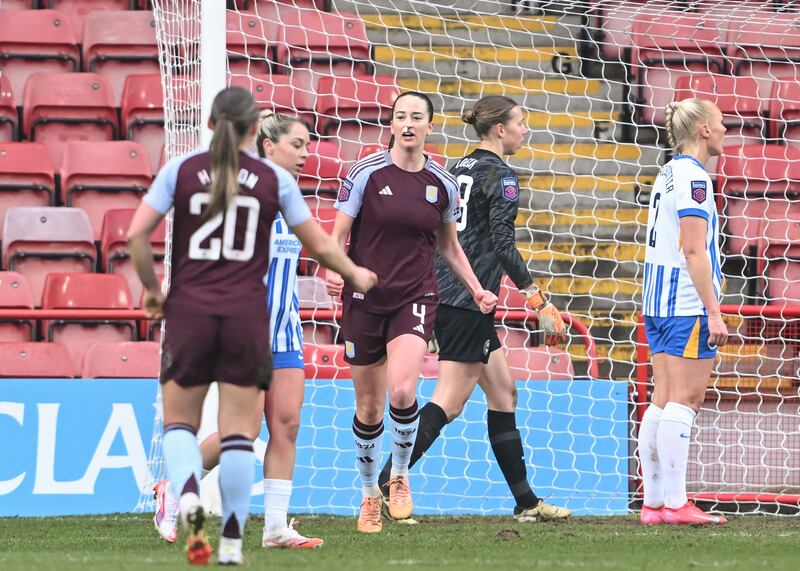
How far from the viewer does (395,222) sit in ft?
21.1

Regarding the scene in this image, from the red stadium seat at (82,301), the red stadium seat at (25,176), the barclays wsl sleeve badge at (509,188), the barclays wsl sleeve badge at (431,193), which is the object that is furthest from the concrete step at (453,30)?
the barclays wsl sleeve badge at (431,193)

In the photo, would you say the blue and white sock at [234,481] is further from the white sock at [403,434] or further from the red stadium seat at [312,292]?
the red stadium seat at [312,292]

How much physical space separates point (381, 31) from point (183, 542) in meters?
6.85

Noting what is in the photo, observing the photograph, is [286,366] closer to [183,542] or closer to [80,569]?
[183,542]

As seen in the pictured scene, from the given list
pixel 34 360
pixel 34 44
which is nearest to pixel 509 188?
pixel 34 360

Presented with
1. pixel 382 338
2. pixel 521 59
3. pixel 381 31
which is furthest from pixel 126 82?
pixel 382 338

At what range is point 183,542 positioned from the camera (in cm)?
613

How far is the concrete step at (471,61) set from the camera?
11594 millimetres

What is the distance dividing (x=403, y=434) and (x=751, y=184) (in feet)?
15.7

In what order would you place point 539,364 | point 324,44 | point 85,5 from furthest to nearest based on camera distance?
1. point 85,5
2. point 324,44
3. point 539,364

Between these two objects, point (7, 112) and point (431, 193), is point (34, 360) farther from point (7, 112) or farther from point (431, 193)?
point (431, 193)

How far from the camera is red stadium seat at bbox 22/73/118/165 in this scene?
10758 mm

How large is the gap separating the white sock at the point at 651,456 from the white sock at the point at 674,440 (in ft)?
0.30

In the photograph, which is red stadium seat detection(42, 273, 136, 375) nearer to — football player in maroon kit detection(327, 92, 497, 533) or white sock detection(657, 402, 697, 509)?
football player in maroon kit detection(327, 92, 497, 533)
